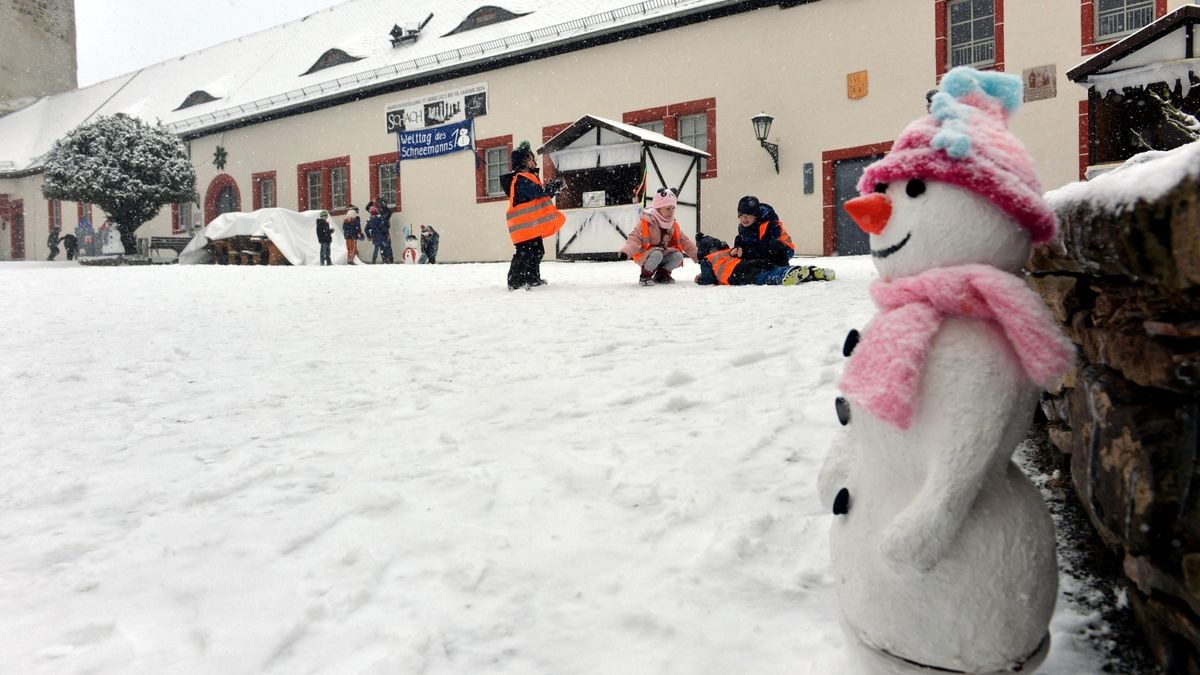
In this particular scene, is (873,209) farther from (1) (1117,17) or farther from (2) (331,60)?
(2) (331,60)

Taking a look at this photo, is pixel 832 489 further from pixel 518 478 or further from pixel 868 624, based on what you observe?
pixel 518 478

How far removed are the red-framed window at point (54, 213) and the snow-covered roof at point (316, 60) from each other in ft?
4.72

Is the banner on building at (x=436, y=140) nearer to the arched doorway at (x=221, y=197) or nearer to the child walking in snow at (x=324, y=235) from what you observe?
the child walking in snow at (x=324, y=235)

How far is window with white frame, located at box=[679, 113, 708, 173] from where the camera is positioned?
15.5 m

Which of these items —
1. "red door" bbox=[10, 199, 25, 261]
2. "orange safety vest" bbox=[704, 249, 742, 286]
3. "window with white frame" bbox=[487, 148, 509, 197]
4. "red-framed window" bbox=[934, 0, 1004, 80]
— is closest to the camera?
"orange safety vest" bbox=[704, 249, 742, 286]

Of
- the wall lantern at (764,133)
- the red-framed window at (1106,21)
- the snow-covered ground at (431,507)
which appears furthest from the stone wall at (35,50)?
the red-framed window at (1106,21)

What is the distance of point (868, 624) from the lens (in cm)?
138

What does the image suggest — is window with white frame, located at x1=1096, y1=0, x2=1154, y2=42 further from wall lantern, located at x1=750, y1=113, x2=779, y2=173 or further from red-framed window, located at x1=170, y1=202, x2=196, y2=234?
red-framed window, located at x1=170, y1=202, x2=196, y2=234

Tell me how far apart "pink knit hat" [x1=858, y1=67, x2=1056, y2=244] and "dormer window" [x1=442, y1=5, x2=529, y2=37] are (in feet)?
60.0

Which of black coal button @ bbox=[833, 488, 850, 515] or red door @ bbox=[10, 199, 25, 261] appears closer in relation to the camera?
black coal button @ bbox=[833, 488, 850, 515]

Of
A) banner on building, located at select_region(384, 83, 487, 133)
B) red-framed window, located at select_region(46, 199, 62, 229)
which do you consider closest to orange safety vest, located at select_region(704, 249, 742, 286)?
banner on building, located at select_region(384, 83, 487, 133)

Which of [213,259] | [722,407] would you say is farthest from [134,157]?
[722,407]

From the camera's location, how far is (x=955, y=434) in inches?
51.0

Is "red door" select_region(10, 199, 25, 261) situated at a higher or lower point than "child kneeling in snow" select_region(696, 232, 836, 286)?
higher
